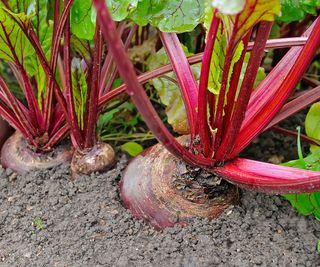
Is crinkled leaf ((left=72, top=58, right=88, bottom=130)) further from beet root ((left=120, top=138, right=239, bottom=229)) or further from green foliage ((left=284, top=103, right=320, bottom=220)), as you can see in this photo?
green foliage ((left=284, top=103, right=320, bottom=220))

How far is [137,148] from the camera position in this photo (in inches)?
61.4

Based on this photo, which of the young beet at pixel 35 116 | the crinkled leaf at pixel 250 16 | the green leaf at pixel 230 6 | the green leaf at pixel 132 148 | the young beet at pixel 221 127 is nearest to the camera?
the green leaf at pixel 230 6

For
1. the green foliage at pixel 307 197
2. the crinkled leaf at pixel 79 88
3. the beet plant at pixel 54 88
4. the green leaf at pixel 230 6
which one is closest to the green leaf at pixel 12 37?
the beet plant at pixel 54 88

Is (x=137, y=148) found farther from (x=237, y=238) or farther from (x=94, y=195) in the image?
(x=237, y=238)

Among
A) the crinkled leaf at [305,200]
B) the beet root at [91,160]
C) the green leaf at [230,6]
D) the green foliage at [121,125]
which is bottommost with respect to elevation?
the green foliage at [121,125]

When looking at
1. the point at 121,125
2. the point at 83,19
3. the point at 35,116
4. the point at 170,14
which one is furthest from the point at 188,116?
the point at 121,125

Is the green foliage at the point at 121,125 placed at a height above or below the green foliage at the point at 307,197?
below

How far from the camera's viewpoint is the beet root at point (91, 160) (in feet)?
4.59

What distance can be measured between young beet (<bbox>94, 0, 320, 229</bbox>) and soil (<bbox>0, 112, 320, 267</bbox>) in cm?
5

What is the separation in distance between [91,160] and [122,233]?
235mm

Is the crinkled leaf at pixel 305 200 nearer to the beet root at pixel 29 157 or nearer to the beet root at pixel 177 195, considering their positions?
the beet root at pixel 177 195

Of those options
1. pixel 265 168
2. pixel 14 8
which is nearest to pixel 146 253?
pixel 265 168

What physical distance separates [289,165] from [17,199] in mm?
635

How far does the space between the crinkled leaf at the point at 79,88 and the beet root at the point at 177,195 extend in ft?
0.72
